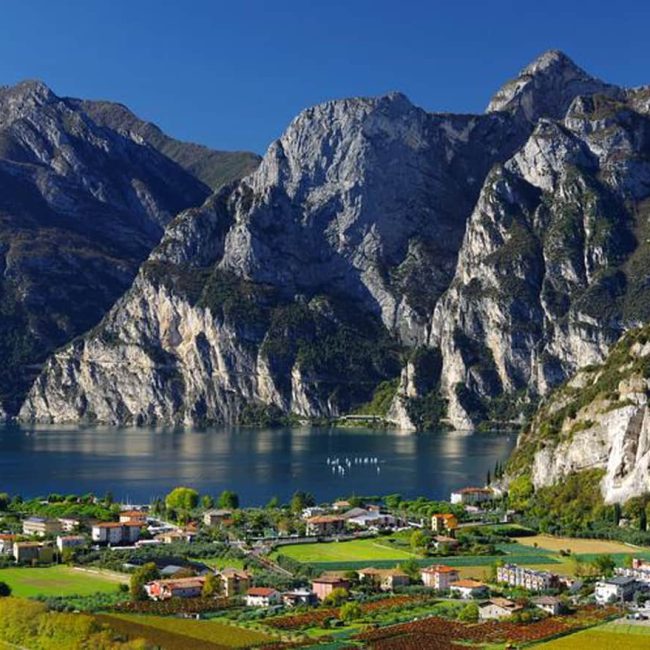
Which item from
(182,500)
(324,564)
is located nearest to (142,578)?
(324,564)

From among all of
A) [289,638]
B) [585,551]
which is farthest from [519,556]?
[289,638]

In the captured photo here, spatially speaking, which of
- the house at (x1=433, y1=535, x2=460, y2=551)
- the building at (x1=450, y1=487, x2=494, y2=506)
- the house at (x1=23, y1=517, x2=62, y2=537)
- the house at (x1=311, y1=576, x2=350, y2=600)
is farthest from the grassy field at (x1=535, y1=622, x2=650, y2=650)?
the building at (x1=450, y1=487, x2=494, y2=506)

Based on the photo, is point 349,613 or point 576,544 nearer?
point 349,613

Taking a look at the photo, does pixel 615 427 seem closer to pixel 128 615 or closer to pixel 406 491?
pixel 406 491

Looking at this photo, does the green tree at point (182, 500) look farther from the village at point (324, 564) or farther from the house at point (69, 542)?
the house at point (69, 542)

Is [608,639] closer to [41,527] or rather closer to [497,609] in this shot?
[497,609]

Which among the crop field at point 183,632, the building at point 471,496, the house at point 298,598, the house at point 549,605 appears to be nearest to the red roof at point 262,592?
the house at point 298,598

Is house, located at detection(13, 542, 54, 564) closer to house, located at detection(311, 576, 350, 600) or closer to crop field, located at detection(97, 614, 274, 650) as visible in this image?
crop field, located at detection(97, 614, 274, 650)
